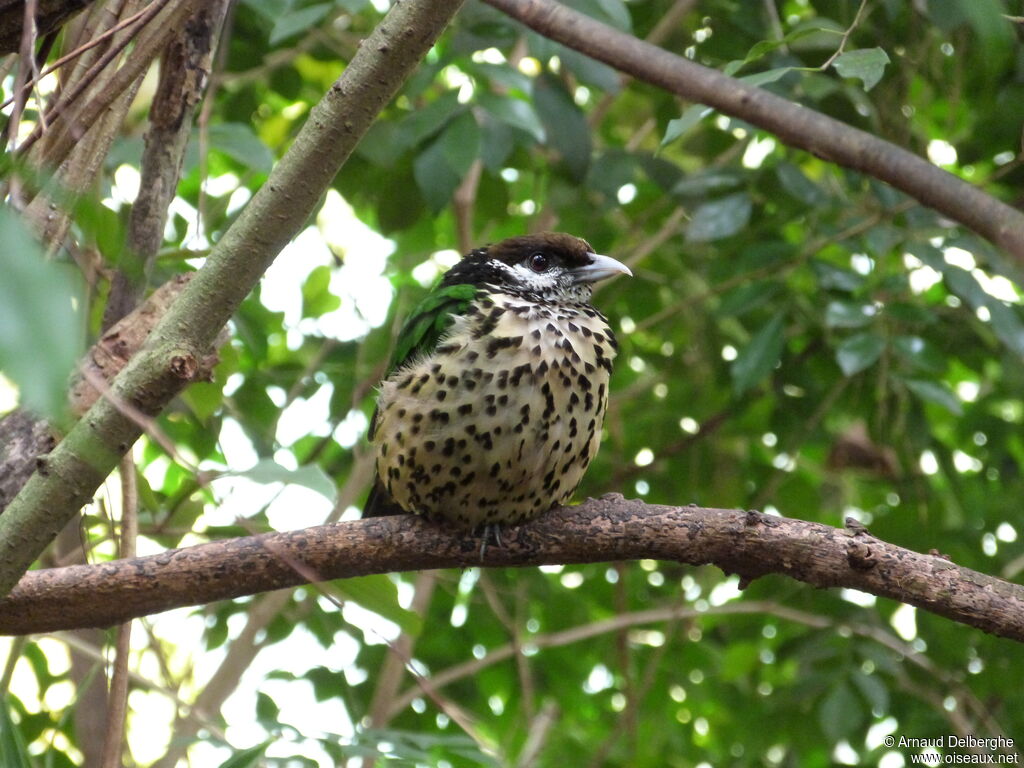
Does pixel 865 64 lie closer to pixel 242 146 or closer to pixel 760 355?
pixel 760 355

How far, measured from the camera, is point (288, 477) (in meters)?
2.34

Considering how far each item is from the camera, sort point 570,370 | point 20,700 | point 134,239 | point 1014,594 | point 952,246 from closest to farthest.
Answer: point 1014,594 < point 134,239 < point 570,370 < point 952,246 < point 20,700

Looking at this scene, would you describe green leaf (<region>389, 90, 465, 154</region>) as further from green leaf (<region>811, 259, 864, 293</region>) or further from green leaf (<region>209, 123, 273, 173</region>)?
green leaf (<region>811, 259, 864, 293</region>)

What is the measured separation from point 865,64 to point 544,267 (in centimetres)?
165

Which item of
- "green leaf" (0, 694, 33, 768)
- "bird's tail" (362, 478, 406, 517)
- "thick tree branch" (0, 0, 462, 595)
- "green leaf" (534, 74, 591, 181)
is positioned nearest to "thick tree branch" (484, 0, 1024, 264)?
"thick tree branch" (0, 0, 462, 595)

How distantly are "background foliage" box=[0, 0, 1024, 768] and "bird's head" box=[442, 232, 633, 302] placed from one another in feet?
1.10

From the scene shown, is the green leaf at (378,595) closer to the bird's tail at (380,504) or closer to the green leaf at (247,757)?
the green leaf at (247,757)

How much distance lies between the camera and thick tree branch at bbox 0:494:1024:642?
243 centimetres

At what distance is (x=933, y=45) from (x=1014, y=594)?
108 inches

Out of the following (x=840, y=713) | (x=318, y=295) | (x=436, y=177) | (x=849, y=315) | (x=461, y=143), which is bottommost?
(x=840, y=713)

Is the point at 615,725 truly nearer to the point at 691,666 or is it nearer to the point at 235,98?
the point at 691,666

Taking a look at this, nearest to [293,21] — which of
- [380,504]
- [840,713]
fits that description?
[380,504]

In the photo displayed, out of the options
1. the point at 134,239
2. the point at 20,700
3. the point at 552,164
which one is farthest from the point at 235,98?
the point at 20,700

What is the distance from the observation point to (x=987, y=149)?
4441 mm
